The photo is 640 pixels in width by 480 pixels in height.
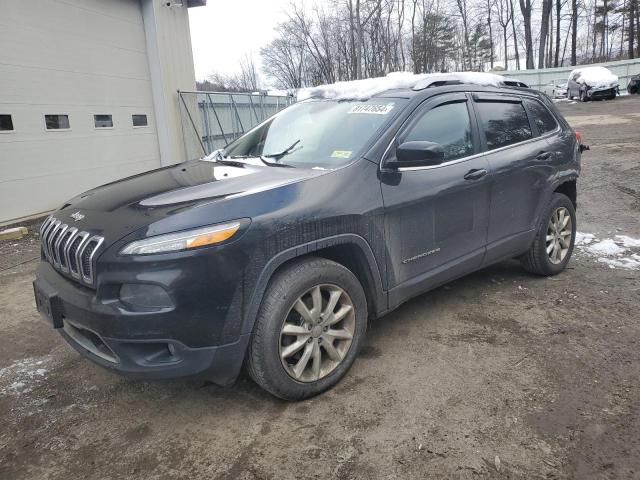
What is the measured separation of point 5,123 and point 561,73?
1650 inches

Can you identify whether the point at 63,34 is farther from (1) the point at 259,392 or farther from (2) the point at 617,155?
(2) the point at 617,155

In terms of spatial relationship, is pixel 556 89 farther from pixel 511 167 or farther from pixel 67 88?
pixel 511 167

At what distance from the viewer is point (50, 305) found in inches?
106

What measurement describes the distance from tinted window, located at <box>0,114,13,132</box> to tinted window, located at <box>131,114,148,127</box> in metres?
3.01

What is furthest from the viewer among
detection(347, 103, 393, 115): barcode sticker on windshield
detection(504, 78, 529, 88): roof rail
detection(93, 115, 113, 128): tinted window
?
detection(93, 115, 113, 128): tinted window

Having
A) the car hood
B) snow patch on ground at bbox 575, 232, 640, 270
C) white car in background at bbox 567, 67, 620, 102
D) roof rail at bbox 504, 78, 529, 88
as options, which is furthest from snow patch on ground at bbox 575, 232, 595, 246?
white car in background at bbox 567, 67, 620, 102

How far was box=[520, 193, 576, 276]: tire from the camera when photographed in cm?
446

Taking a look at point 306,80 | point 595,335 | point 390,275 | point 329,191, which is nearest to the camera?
point 329,191

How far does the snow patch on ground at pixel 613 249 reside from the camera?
16.2 feet

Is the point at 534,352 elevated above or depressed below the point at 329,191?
below

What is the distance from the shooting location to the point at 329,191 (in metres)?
2.87

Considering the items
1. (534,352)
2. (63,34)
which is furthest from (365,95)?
(63,34)

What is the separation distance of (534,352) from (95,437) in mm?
2724

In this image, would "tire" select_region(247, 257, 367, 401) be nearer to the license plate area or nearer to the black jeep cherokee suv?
the black jeep cherokee suv
